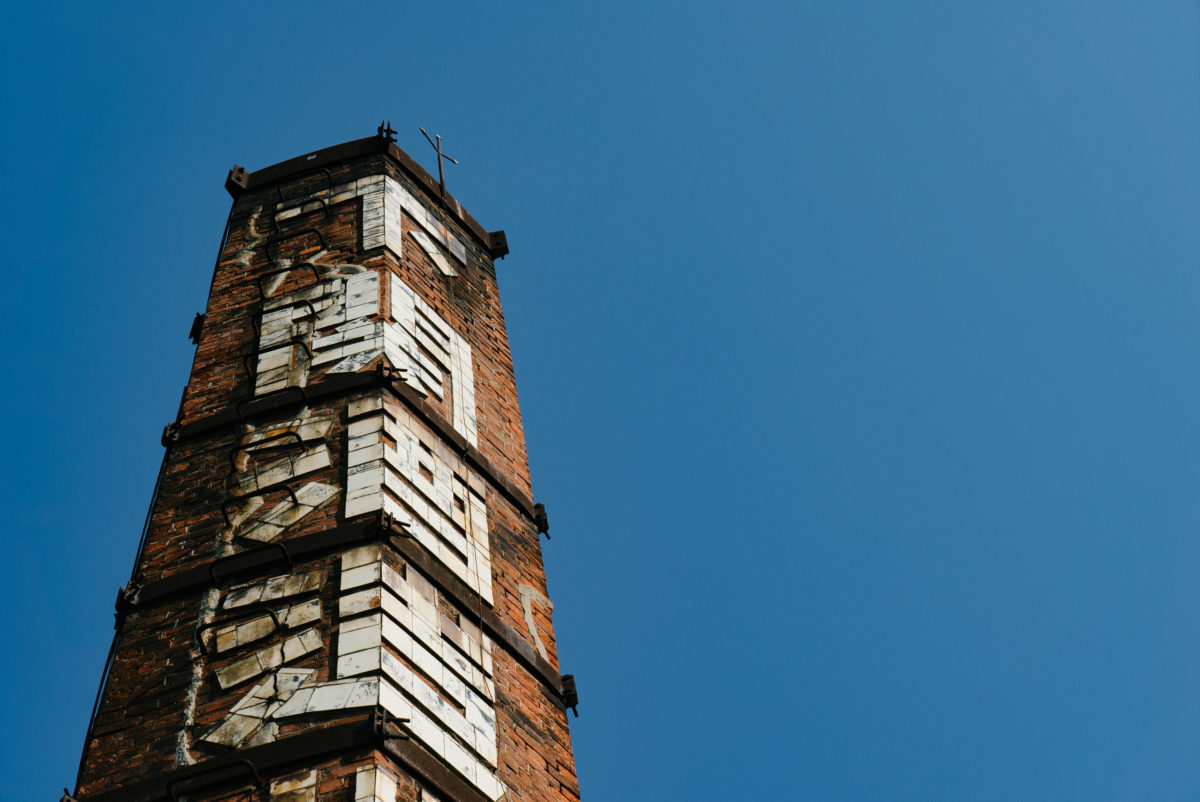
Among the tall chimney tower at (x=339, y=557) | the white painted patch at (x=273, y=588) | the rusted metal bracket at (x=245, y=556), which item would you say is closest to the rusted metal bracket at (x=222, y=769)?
the tall chimney tower at (x=339, y=557)

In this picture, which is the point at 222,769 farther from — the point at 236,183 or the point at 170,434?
the point at 236,183

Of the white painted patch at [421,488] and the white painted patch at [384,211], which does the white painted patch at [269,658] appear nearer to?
the white painted patch at [421,488]

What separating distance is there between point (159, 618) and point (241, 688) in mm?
1426

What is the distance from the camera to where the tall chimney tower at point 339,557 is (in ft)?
36.5

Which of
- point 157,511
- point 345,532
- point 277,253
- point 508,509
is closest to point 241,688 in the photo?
point 345,532

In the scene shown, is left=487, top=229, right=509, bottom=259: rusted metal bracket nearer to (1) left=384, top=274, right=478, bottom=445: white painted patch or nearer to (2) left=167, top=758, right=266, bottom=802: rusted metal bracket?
(1) left=384, top=274, right=478, bottom=445: white painted patch

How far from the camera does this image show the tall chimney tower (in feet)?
36.5

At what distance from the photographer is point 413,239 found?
1817 centimetres

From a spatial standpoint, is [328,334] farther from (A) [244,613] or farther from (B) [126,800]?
(B) [126,800]

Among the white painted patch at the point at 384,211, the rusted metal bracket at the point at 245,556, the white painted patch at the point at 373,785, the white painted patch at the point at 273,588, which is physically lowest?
the white painted patch at the point at 373,785

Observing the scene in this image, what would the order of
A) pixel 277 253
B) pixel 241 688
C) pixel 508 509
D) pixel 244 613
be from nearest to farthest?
pixel 241 688 → pixel 244 613 → pixel 508 509 → pixel 277 253

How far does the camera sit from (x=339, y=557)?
1274 cm

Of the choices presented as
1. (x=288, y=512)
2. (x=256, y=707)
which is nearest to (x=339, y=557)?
(x=288, y=512)

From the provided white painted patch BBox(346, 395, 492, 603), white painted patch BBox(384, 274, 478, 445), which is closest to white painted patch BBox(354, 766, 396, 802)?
white painted patch BBox(346, 395, 492, 603)
